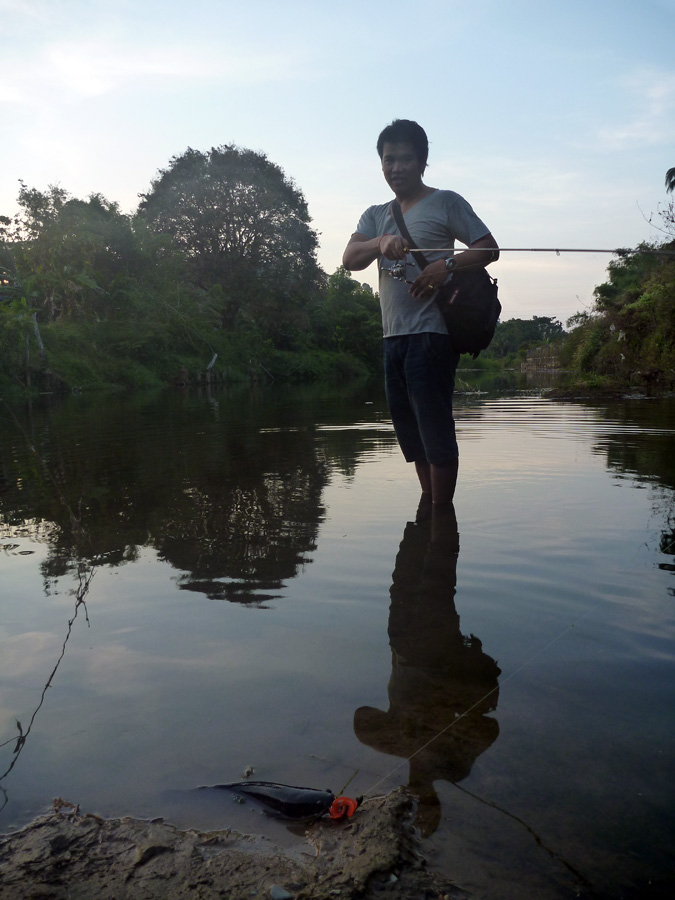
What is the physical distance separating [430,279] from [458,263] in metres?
0.15

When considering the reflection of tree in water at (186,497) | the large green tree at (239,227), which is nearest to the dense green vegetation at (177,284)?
the large green tree at (239,227)

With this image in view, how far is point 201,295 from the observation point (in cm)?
3428

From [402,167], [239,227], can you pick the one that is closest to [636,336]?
[402,167]

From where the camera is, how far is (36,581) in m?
2.67

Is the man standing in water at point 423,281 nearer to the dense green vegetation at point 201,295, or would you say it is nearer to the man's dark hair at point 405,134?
the man's dark hair at point 405,134

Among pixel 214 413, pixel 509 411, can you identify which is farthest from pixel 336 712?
pixel 214 413

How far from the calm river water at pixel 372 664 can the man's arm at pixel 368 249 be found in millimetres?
1307

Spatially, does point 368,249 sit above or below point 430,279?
above

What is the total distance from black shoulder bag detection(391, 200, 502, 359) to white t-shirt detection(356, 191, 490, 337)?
2.3 inches

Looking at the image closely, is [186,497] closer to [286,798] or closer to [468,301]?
[468,301]

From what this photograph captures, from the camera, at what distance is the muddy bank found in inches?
42.2

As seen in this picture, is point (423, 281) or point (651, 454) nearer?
point (423, 281)

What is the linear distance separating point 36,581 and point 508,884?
2.14 m

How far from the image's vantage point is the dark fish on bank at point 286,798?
4.13 ft
